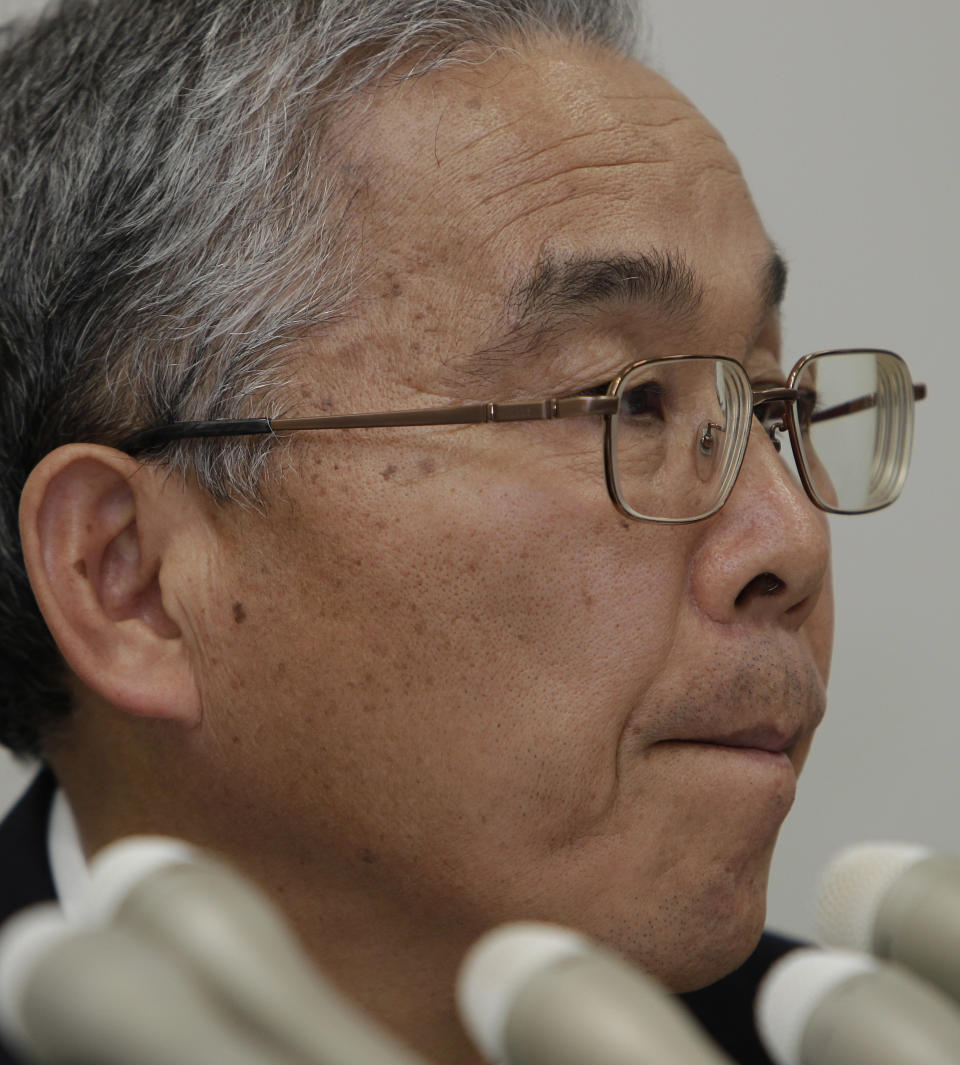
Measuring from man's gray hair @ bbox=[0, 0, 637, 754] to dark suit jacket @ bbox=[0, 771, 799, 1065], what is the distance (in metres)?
0.43

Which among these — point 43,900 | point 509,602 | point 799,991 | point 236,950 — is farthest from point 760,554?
point 43,900

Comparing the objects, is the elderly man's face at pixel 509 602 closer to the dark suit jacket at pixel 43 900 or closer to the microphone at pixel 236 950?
the dark suit jacket at pixel 43 900

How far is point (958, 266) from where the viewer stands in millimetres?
2043

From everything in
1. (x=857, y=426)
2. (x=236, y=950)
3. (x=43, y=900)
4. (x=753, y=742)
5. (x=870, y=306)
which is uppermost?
(x=870, y=306)

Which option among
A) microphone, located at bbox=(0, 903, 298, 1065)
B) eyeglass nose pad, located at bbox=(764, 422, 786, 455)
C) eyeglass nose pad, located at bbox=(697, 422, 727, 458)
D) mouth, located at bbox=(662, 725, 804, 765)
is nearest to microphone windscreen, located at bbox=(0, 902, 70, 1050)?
microphone, located at bbox=(0, 903, 298, 1065)

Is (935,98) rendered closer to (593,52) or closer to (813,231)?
(813,231)

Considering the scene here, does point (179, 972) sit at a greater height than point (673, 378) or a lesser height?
lesser

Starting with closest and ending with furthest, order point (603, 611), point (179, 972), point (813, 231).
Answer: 1. point (179, 972)
2. point (603, 611)
3. point (813, 231)

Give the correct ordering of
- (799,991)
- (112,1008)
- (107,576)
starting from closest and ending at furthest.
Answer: (112,1008) < (799,991) < (107,576)

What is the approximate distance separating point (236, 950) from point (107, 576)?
0.75 m

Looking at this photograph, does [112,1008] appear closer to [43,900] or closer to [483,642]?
[483,642]

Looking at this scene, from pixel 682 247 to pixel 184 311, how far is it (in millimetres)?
486

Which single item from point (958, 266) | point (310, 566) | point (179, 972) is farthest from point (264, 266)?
point (958, 266)

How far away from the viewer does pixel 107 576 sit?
1252 mm
